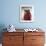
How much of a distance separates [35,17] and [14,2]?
32.5 inches

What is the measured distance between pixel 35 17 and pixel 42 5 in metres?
0.45

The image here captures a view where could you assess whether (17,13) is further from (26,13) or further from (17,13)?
(26,13)

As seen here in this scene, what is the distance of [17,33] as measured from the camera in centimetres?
359

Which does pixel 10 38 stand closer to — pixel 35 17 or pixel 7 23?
pixel 7 23

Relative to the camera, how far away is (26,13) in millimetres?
4098

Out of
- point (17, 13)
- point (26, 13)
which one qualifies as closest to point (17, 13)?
point (17, 13)

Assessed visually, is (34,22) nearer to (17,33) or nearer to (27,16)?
(27,16)

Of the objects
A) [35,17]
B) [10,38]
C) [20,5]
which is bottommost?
[10,38]

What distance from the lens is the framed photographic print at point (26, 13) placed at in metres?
4.06

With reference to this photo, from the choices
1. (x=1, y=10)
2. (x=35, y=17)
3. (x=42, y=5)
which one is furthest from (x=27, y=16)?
(x=1, y=10)

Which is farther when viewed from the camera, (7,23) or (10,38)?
(7,23)

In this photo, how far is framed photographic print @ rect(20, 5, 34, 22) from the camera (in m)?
4.06

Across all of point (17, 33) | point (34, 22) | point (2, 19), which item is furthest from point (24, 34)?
point (2, 19)

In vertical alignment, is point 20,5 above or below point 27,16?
above
